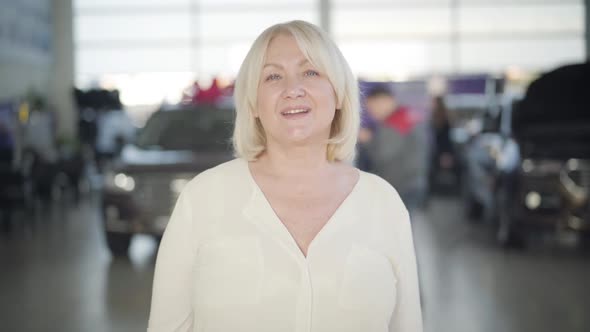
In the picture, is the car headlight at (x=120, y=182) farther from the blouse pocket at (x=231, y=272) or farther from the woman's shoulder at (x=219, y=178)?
the blouse pocket at (x=231, y=272)

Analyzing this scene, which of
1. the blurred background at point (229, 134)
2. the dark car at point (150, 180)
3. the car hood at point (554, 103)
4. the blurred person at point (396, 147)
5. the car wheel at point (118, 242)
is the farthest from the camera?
the car hood at point (554, 103)

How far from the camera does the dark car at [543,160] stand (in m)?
7.34

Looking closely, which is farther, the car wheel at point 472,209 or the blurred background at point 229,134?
the car wheel at point 472,209

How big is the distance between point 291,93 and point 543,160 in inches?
238

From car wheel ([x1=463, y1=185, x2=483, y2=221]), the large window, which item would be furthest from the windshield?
the large window

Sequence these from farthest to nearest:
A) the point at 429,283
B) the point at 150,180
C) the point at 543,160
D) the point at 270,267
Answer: the point at 543,160, the point at 150,180, the point at 429,283, the point at 270,267

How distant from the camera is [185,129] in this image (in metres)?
8.29

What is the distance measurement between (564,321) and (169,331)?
3941 mm

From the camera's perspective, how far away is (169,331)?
2037 millimetres

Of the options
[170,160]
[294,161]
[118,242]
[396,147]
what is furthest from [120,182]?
[294,161]

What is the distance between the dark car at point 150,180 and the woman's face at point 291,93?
5.10 metres

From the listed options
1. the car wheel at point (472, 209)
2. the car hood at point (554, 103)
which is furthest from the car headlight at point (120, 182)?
the car wheel at point (472, 209)

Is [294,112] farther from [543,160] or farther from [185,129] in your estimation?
[185,129]

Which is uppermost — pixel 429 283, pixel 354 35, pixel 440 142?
pixel 354 35
